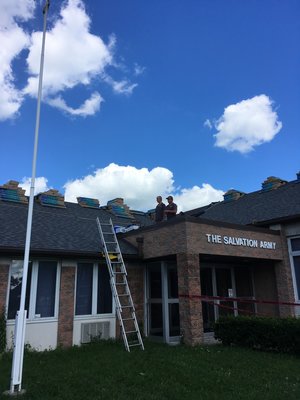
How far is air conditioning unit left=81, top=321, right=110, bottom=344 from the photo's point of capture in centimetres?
1149

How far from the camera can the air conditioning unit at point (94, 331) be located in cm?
1149

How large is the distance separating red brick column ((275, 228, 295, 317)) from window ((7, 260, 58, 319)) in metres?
8.49

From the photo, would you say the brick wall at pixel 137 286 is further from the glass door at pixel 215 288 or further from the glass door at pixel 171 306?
the glass door at pixel 215 288

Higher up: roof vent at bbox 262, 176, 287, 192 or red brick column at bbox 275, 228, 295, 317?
roof vent at bbox 262, 176, 287, 192

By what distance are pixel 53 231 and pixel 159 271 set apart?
4330 mm

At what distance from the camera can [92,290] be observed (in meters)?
12.0

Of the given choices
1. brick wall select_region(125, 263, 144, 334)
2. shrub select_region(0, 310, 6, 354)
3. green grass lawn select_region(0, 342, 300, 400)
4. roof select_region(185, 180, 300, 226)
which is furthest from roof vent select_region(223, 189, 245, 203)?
shrub select_region(0, 310, 6, 354)

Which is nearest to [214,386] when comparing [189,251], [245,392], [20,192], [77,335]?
[245,392]

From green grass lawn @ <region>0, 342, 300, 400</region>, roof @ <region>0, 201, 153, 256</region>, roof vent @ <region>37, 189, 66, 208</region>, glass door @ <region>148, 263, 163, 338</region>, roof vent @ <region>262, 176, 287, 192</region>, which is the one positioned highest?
roof vent @ <region>262, 176, 287, 192</region>

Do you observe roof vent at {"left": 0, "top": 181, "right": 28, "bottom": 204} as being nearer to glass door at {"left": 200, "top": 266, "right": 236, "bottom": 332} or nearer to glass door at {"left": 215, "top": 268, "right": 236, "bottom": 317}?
glass door at {"left": 200, "top": 266, "right": 236, "bottom": 332}

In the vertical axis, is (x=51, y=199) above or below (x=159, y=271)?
above

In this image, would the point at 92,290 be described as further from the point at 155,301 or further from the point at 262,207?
the point at 262,207

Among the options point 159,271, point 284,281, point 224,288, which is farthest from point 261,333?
point 224,288

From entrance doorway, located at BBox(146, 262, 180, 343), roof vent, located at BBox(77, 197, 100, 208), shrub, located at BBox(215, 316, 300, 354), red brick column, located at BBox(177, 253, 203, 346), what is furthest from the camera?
roof vent, located at BBox(77, 197, 100, 208)
